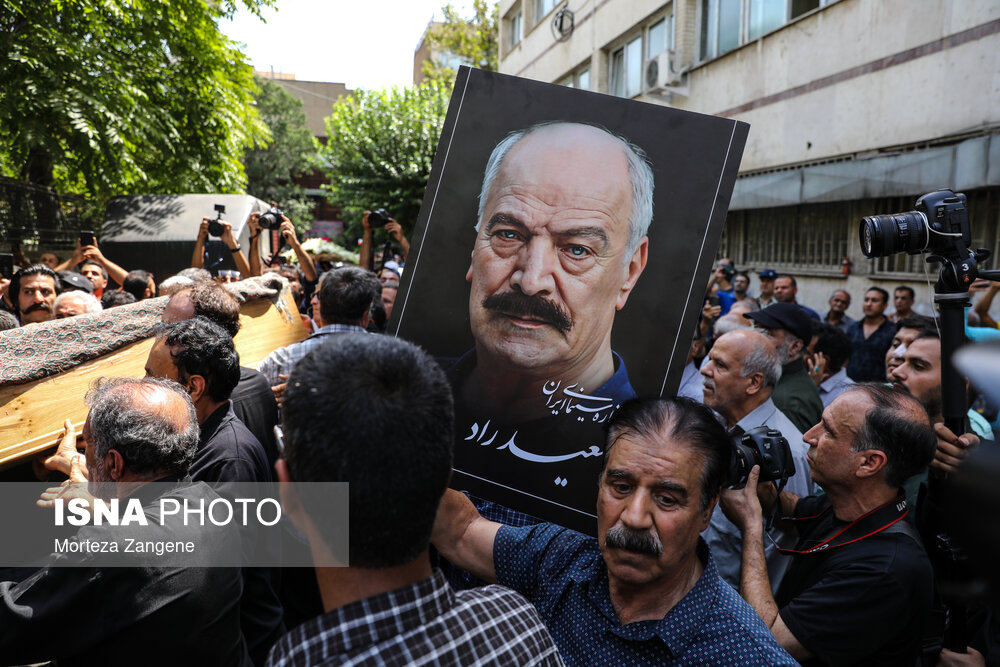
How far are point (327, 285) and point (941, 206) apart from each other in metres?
2.82

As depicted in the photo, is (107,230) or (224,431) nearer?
(224,431)

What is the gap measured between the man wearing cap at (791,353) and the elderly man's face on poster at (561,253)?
2172mm

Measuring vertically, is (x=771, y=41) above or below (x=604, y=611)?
above

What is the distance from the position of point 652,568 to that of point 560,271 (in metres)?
0.82

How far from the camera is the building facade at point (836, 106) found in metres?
7.67

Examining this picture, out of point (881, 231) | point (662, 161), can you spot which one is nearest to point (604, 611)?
point (662, 161)

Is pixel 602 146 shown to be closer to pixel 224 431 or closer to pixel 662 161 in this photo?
pixel 662 161

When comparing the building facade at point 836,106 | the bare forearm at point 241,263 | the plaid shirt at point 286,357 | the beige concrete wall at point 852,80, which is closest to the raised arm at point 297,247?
the bare forearm at point 241,263

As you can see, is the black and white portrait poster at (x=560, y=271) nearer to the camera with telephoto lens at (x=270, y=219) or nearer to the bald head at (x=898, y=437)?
the bald head at (x=898, y=437)

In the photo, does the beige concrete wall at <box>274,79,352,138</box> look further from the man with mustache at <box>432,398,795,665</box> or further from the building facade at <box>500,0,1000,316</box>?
the man with mustache at <box>432,398,795,665</box>

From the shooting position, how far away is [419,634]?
1.04 metres

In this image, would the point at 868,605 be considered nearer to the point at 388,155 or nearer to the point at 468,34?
the point at 388,155

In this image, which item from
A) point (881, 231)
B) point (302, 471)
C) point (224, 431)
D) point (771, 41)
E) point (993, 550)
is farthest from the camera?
point (771, 41)

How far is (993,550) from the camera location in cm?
51
